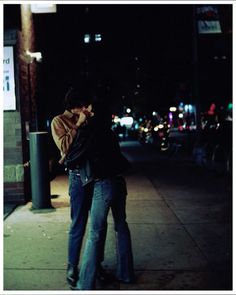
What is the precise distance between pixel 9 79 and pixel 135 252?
4030 millimetres

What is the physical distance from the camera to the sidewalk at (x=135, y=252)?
4191 mm

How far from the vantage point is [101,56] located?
1401 inches

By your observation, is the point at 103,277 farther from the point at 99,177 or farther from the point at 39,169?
the point at 39,169

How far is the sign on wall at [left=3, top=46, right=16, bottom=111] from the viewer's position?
7.54m

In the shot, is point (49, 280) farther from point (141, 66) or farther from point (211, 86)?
point (141, 66)

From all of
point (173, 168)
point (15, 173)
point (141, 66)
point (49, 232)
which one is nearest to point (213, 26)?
point (173, 168)

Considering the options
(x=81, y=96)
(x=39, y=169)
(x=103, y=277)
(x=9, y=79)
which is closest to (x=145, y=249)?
(x=103, y=277)

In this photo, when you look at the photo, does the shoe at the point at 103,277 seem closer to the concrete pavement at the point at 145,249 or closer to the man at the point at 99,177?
the concrete pavement at the point at 145,249

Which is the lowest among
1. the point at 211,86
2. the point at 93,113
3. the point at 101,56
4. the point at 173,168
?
the point at 173,168

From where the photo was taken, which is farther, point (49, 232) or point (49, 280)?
point (49, 232)

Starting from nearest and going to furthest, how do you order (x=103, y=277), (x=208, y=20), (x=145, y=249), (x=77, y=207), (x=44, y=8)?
(x=77, y=207), (x=103, y=277), (x=145, y=249), (x=44, y=8), (x=208, y=20)

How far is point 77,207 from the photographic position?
13.4 feet

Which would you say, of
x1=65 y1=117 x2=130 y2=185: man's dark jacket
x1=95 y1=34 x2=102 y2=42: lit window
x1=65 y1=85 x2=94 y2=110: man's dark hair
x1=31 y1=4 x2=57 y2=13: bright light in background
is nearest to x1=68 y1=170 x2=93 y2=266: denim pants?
x1=65 y1=117 x2=130 y2=185: man's dark jacket

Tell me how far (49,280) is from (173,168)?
10112mm
